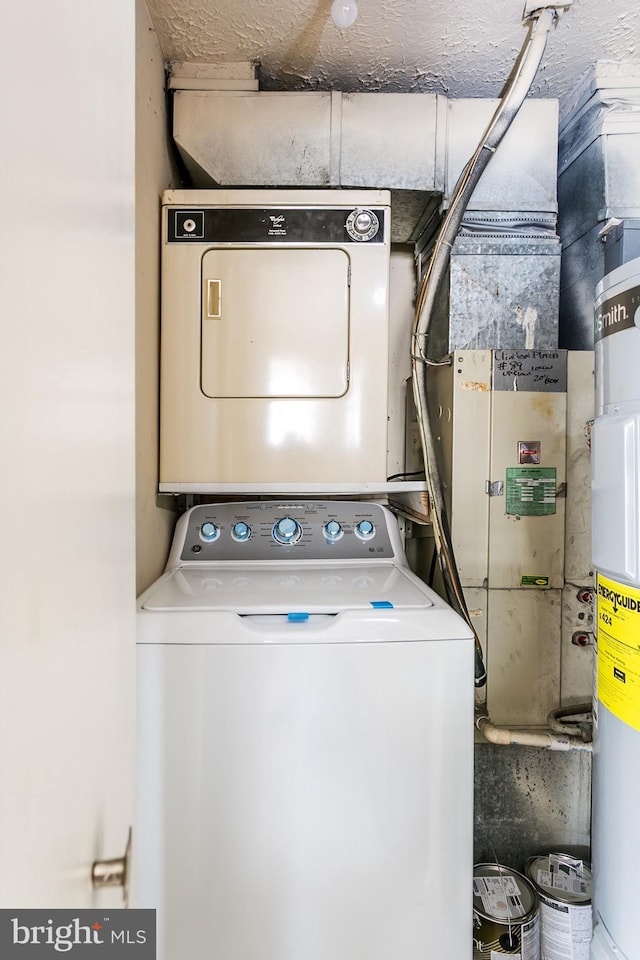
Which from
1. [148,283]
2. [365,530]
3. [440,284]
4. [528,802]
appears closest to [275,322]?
[148,283]

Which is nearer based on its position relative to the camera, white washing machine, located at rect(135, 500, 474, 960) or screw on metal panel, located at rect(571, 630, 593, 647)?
white washing machine, located at rect(135, 500, 474, 960)

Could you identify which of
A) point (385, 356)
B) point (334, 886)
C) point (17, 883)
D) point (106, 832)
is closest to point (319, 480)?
point (385, 356)

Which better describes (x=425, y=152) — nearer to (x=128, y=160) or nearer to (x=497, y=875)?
(x=128, y=160)

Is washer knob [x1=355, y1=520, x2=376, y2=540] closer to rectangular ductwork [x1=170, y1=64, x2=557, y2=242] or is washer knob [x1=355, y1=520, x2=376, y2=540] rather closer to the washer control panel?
the washer control panel

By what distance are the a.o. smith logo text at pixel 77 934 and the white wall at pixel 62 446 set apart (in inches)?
0.4

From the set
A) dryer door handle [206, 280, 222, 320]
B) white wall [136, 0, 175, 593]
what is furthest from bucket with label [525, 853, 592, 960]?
dryer door handle [206, 280, 222, 320]

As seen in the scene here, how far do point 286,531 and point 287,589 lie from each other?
0.28m

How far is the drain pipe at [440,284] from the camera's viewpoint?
1228 millimetres

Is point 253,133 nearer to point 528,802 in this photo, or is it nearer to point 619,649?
point 619,649

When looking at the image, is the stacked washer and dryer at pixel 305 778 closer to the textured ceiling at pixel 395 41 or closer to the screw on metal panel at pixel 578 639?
the screw on metal panel at pixel 578 639

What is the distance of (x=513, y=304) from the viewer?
1458mm

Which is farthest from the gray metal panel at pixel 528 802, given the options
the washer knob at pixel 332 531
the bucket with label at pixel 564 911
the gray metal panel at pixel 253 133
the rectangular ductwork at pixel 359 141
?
the gray metal panel at pixel 253 133

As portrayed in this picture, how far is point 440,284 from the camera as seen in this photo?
1.47m

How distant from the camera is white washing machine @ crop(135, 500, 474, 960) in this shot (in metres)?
0.91
